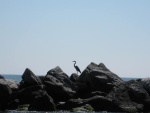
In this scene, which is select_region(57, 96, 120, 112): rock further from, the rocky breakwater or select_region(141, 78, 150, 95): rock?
select_region(141, 78, 150, 95): rock

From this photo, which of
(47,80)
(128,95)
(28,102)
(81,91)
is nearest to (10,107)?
(28,102)

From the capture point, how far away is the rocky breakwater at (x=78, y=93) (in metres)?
46.4

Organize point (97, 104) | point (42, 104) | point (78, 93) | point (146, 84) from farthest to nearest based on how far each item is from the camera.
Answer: point (78, 93), point (146, 84), point (97, 104), point (42, 104)

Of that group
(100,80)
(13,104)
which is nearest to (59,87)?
(100,80)

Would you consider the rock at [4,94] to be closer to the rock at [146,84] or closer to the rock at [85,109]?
the rock at [85,109]

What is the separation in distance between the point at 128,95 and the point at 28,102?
452 inches

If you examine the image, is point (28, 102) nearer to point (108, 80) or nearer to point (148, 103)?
point (108, 80)

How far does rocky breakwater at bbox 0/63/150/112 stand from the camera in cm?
4641

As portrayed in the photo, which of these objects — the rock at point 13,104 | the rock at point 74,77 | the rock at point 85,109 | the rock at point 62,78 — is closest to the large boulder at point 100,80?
the rock at point 62,78

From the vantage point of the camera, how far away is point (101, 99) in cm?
4675

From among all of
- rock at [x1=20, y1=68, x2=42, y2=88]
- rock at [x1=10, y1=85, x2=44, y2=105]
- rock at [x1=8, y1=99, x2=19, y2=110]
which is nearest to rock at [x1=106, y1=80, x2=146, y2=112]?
rock at [x1=10, y1=85, x2=44, y2=105]

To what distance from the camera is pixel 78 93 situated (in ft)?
171

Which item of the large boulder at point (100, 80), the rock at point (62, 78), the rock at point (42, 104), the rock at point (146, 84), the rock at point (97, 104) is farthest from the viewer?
the rock at point (62, 78)

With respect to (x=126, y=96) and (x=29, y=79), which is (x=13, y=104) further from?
(x=126, y=96)
